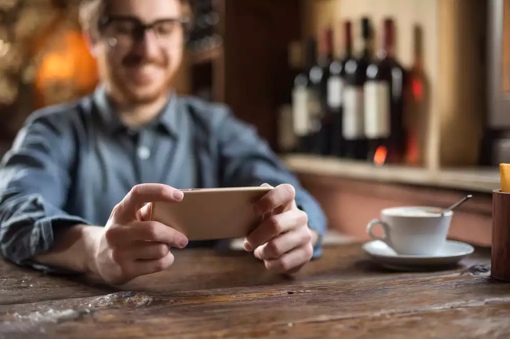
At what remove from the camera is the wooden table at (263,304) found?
2.34ft

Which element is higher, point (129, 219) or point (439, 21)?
point (439, 21)

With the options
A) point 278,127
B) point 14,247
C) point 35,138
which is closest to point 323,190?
point 278,127

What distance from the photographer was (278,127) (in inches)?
99.3

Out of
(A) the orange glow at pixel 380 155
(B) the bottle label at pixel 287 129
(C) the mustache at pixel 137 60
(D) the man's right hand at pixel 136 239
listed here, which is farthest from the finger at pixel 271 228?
Answer: (B) the bottle label at pixel 287 129

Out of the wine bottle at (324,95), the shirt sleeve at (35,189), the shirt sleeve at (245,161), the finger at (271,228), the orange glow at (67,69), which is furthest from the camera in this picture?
the orange glow at (67,69)

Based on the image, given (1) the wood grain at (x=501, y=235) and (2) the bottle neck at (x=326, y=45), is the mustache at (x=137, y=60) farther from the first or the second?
(1) the wood grain at (x=501, y=235)

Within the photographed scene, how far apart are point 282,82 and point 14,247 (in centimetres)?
155

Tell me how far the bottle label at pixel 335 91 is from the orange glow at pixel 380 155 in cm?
23

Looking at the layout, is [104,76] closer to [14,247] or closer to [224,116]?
[224,116]

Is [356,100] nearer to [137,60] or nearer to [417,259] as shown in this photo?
[137,60]

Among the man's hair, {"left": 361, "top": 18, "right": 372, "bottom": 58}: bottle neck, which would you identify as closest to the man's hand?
the man's hair

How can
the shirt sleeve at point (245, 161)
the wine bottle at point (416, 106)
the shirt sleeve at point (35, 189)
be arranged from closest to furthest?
the shirt sleeve at point (35, 189), the shirt sleeve at point (245, 161), the wine bottle at point (416, 106)

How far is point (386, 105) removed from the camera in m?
1.76

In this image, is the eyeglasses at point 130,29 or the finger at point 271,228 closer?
the finger at point 271,228
